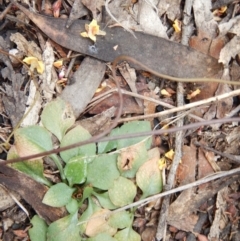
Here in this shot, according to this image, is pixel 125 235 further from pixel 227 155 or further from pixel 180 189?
pixel 227 155

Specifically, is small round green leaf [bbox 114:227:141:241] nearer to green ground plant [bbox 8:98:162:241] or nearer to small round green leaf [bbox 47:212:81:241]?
green ground plant [bbox 8:98:162:241]

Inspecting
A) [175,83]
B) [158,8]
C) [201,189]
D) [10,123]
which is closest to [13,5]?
[10,123]

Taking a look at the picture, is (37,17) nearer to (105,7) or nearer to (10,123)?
(105,7)

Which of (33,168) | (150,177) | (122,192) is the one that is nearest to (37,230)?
(33,168)

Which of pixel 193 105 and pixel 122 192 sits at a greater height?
pixel 193 105

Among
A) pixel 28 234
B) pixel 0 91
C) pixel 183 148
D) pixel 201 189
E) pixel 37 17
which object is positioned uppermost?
pixel 37 17

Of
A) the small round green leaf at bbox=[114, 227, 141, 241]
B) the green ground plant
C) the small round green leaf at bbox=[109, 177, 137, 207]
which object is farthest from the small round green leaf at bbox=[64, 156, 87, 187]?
the small round green leaf at bbox=[114, 227, 141, 241]
